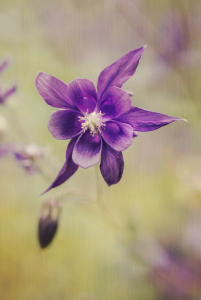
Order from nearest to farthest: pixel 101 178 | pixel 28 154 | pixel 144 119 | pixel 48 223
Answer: pixel 144 119 → pixel 48 223 → pixel 28 154 → pixel 101 178

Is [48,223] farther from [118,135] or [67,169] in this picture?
[118,135]

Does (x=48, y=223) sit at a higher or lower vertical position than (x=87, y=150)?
lower

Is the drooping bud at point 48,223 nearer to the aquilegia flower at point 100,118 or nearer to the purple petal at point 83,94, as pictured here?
the aquilegia flower at point 100,118

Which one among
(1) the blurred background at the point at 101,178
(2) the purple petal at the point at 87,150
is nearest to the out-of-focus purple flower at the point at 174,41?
(1) the blurred background at the point at 101,178

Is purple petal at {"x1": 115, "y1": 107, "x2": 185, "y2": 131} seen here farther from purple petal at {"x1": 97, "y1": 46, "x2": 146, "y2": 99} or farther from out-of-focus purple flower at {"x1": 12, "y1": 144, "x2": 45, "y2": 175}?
out-of-focus purple flower at {"x1": 12, "y1": 144, "x2": 45, "y2": 175}

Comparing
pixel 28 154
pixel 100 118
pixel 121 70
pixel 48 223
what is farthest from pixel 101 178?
pixel 121 70

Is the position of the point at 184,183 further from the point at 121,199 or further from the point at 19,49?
the point at 19,49
